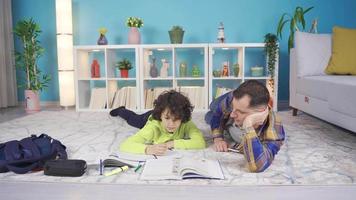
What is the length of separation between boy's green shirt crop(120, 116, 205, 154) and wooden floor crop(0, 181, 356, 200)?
45 cm

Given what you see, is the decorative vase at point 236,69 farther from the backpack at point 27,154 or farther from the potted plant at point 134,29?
the backpack at point 27,154

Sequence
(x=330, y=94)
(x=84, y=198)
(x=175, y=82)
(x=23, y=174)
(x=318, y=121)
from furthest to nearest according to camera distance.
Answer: (x=175, y=82)
(x=318, y=121)
(x=330, y=94)
(x=23, y=174)
(x=84, y=198)

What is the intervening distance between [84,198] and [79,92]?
8.48 feet

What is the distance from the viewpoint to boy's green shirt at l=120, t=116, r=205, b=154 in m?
1.75

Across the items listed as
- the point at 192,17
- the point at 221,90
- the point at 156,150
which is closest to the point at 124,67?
the point at 192,17

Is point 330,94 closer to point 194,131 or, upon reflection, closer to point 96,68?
point 194,131

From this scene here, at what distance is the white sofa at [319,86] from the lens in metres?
2.05

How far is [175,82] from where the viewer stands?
3.59m

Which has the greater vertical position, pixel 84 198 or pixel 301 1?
pixel 301 1

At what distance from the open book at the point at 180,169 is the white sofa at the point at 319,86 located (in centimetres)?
103

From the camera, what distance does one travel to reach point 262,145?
1.41 m

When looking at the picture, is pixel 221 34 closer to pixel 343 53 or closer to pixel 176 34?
pixel 176 34

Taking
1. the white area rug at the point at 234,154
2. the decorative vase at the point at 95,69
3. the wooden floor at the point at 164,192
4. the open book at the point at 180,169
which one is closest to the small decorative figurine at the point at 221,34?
the white area rug at the point at 234,154

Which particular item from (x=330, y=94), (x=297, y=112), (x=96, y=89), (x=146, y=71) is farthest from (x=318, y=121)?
(x=96, y=89)
